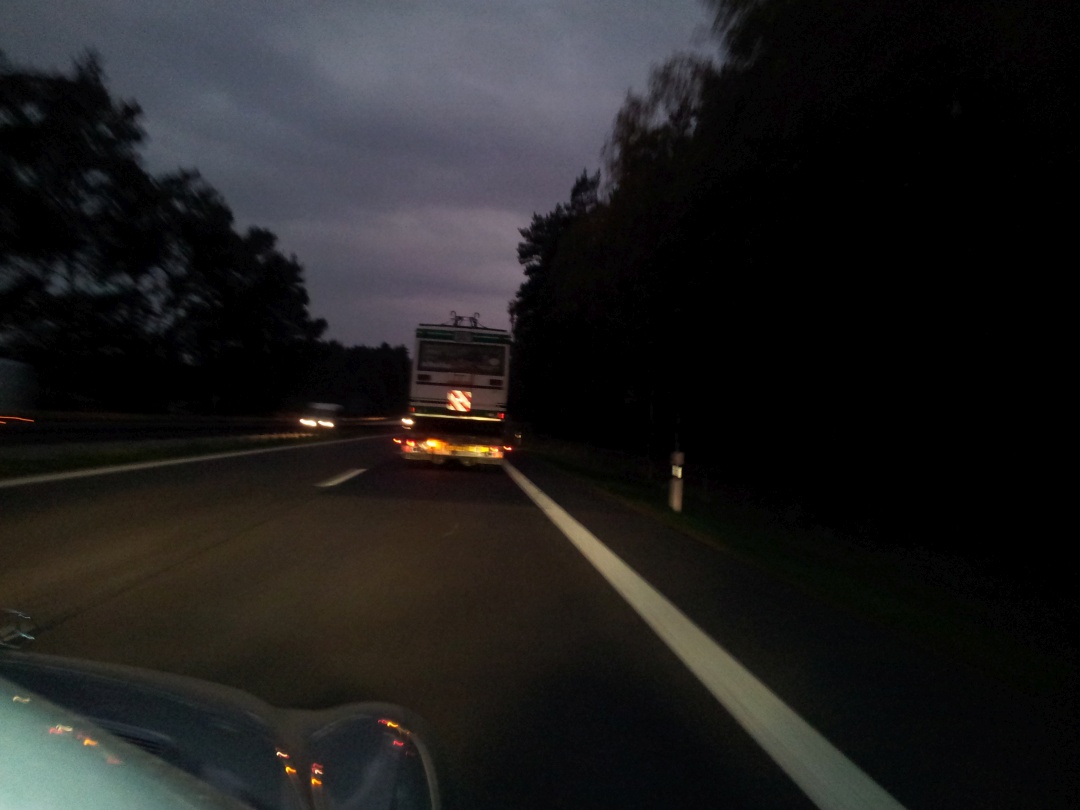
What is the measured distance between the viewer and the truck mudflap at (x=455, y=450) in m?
30.7

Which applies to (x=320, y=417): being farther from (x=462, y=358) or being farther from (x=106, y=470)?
(x=106, y=470)

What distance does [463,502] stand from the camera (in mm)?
20484

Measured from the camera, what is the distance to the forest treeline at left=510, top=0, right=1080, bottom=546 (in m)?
13.5

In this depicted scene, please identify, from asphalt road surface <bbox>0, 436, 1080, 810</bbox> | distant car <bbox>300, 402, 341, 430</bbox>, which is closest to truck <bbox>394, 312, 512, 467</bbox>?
asphalt road surface <bbox>0, 436, 1080, 810</bbox>

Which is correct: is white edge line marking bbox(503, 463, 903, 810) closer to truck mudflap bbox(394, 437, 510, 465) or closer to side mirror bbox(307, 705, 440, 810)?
side mirror bbox(307, 705, 440, 810)

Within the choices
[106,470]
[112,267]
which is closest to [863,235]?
[106,470]

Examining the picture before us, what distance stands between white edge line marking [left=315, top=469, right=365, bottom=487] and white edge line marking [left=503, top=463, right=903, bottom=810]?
1249 cm

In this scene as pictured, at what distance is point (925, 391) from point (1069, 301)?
5003 mm

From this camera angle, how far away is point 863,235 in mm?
16328

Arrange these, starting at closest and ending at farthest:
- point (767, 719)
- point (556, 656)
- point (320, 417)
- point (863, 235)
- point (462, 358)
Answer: point (767, 719)
point (556, 656)
point (863, 235)
point (462, 358)
point (320, 417)

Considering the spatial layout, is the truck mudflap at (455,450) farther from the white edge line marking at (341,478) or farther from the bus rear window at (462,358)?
the white edge line marking at (341,478)

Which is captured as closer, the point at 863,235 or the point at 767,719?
the point at 767,719

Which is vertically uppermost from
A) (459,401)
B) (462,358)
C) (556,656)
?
(462,358)

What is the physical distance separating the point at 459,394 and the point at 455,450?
5.50ft
